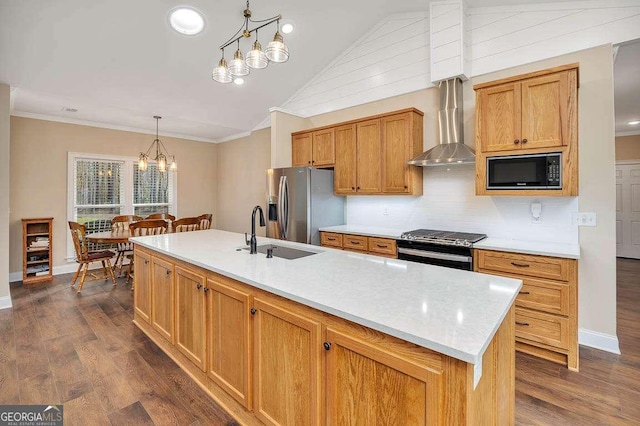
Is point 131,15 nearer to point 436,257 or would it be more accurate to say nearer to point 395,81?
point 395,81

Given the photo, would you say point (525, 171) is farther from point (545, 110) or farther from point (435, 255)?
point (435, 255)

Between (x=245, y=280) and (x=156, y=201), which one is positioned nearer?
(x=245, y=280)

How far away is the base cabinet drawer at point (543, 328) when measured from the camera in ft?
8.11

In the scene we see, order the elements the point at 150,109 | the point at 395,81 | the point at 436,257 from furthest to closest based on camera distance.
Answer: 1. the point at 150,109
2. the point at 395,81
3. the point at 436,257

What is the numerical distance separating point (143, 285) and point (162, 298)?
51 centimetres

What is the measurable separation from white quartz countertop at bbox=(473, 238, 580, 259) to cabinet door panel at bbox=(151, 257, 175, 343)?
271 centimetres

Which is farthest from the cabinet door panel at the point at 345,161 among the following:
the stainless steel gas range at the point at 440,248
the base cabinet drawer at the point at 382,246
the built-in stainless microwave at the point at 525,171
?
the built-in stainless microwave at the point at 525,171

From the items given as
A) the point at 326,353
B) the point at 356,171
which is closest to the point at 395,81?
the point at 356,171

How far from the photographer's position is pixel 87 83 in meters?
3.98

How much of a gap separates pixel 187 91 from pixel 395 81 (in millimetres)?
3002

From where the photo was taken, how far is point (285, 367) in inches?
60.4

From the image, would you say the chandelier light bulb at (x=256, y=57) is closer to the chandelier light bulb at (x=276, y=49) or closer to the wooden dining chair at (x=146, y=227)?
the chandelier light bulb at (x=276, y=49)

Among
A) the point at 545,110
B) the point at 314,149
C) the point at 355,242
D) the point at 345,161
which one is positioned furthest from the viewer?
the point at 314,149

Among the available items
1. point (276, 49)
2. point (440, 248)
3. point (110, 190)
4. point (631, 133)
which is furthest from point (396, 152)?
point (631, 133)
